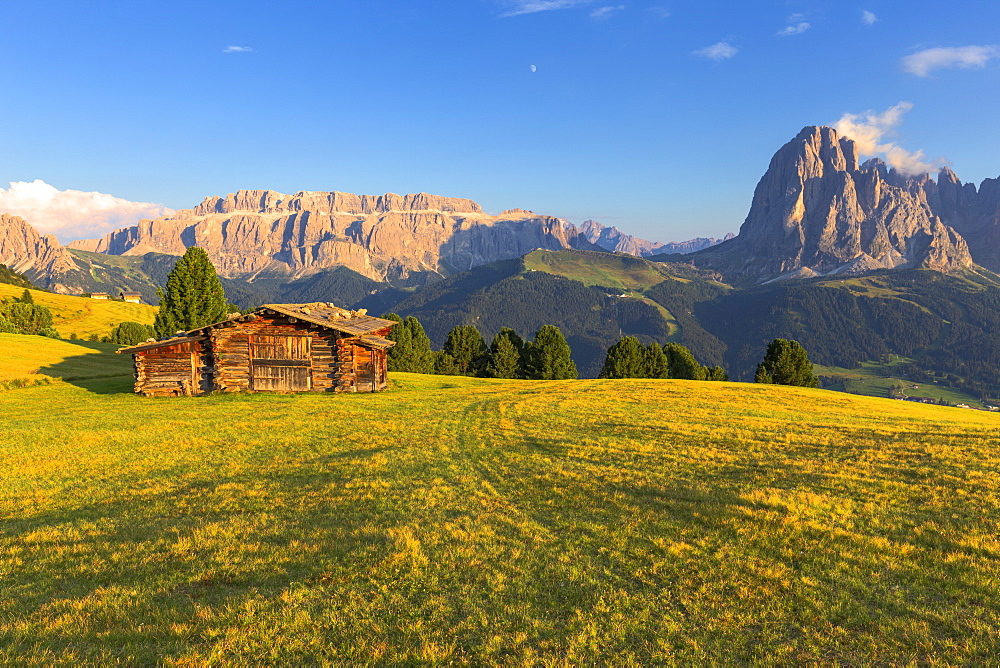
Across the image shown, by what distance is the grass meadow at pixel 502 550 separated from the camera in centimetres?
745

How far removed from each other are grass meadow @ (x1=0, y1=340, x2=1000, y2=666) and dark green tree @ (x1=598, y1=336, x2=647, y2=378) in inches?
2408

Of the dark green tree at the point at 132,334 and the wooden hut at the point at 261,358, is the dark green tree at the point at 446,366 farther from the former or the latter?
the dark green tree at the point at 132,334

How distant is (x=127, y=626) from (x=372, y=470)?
10.6 m

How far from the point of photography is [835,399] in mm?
43906

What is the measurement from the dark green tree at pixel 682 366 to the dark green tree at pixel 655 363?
142 inches

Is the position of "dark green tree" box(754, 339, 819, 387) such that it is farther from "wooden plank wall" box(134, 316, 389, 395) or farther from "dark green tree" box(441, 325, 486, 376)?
"wooden plank wall" box(134, 316, 389, 395)

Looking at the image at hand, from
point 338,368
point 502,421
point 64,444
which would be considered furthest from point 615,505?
point 338,368

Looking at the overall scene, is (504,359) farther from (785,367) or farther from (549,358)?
(785,367)

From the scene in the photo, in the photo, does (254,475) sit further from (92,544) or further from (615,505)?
(615,505)

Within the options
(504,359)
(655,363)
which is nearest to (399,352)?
(504,359)

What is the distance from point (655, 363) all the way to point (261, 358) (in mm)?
67274

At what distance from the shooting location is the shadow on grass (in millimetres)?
42188

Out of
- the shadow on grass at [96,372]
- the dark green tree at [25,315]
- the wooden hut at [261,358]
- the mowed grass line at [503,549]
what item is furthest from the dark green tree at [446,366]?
the dark green tree at [25,315]

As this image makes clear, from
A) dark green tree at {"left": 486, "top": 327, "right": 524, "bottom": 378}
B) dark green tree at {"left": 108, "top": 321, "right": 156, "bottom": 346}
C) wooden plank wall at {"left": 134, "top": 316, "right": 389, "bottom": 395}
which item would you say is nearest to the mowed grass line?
wooden plank wall at {"left": 134, "top": 316, "right": 389, "bottom": 395}
